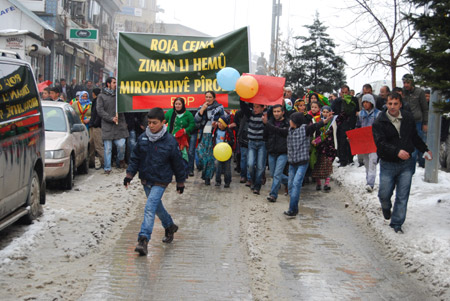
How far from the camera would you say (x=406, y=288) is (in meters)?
6.20

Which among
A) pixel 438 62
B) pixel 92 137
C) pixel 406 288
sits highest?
pixel 438 62

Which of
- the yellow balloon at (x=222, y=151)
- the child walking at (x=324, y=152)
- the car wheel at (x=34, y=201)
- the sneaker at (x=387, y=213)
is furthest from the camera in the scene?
the child walking at (x=324, y=152)

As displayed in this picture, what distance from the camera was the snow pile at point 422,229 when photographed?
21.6 ft

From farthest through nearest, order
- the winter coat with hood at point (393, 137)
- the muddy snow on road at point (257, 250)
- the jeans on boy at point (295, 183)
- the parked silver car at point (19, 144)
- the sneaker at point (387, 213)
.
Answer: the jeans on boy at point (295, 183) → the sneaker at point (387, 213) → the winter coat with hood at point (393, 137) → the parked silver car at point (19, 144) → the muddy snow on road at point (257, 250)

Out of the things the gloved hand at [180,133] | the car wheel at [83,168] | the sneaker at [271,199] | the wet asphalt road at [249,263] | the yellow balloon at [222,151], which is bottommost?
the wet asphalt road at [249,263]

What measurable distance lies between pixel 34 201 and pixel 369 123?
6.85 m

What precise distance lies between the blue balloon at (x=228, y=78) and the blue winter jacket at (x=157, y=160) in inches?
181

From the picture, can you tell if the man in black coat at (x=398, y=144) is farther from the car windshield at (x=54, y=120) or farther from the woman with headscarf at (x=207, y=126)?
the car windshield at (x=54, y=120)

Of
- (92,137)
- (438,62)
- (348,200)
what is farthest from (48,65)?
(438,62)

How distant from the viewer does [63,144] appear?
11.0 metres

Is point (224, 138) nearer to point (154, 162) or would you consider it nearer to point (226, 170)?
point (226, 170)

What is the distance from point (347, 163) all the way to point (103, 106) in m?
6.30

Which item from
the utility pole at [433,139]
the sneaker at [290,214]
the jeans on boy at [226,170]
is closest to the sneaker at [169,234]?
the sneaker at [290,214]

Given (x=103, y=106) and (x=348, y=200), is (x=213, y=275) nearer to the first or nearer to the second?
(x=348, y=200)
